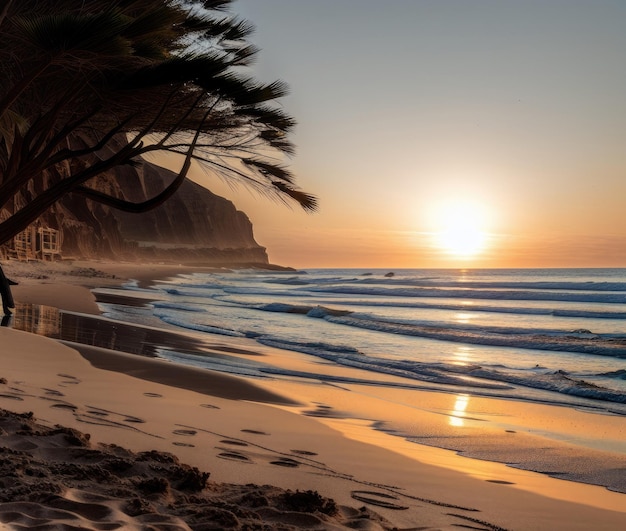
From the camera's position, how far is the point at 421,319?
76.5 feet

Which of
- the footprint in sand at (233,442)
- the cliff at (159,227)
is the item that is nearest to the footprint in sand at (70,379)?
the footprint in sand at (233,442)

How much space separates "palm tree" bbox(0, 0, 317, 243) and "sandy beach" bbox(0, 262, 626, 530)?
1954mm

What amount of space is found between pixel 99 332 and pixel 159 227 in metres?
135

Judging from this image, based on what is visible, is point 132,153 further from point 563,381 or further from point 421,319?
point 421,319

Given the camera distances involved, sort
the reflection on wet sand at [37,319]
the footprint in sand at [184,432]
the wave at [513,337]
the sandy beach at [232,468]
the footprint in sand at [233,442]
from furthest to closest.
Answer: the wave at [513,337] < the reflection on wet sand at [37,319] < the footprint in sand at [184,432] < the footprint in sand at [233,442] < the sandy beach at [232,468]

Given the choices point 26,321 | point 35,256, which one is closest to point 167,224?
point 35,256

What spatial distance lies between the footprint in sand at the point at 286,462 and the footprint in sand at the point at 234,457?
18 centimetres

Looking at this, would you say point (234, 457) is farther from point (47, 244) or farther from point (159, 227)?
point (159, 227)

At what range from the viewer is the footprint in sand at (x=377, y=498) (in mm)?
3716

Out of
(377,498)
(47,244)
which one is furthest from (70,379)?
(47,244)

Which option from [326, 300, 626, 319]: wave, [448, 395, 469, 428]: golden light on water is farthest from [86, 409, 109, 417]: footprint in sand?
[326, 300, 626, 319]: wave

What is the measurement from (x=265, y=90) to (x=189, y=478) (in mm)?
3746

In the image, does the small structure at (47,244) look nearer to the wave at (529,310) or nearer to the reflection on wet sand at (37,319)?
the wave at (529,310)

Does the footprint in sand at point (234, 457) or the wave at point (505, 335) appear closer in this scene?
the footprint in sand at point (234, 457)
